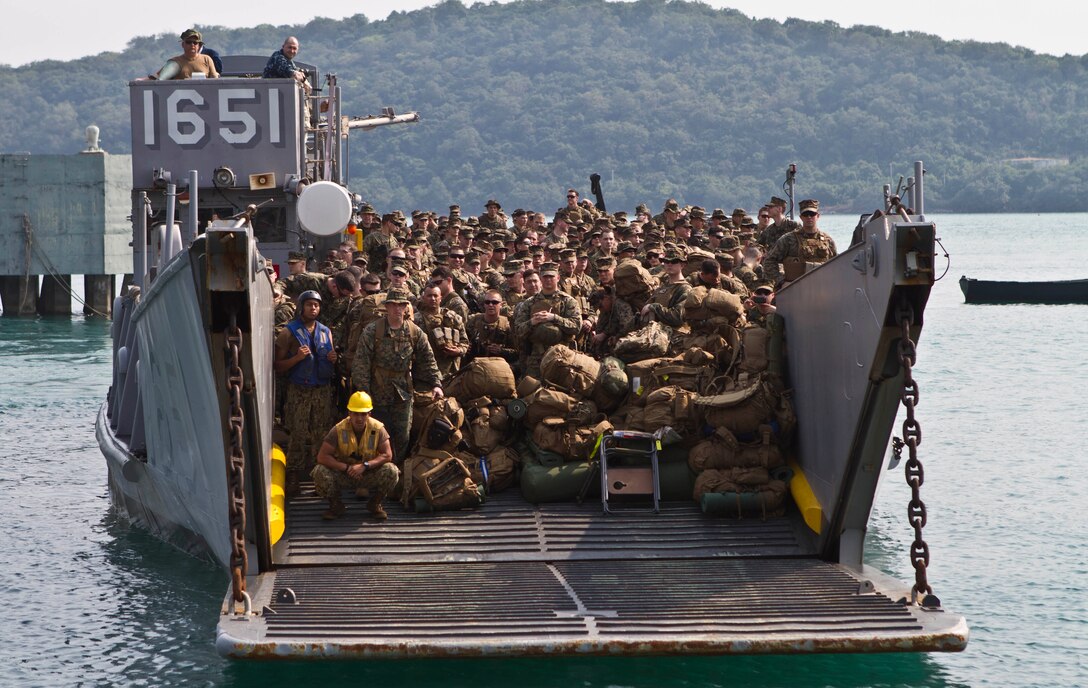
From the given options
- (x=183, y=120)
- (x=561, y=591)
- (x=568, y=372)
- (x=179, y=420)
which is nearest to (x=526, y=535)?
(x=561, y=591)

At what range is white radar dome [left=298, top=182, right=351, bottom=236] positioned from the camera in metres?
12.6

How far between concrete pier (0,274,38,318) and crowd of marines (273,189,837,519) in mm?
23946

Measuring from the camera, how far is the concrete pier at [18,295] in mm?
35219

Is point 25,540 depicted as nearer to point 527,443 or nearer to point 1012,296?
point 527,443

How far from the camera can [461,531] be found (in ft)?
31.3

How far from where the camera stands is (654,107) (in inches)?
4968

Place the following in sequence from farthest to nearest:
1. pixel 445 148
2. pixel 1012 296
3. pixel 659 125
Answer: pixel 659 125 < pixel 445 148 < pixel 1012 296

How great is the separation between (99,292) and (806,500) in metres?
29.0

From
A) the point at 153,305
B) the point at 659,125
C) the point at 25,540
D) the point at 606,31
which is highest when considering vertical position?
the point at 606,31

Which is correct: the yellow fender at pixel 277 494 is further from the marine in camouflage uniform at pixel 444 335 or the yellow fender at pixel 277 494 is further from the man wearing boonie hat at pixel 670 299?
the man wearing boonie hat at pixel 670 299

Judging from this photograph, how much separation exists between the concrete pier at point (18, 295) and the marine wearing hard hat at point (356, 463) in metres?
27.8

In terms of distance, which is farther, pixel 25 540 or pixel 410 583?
pixel 25 540

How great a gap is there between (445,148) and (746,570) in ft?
319

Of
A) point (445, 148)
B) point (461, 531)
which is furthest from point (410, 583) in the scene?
point (445, 148)
